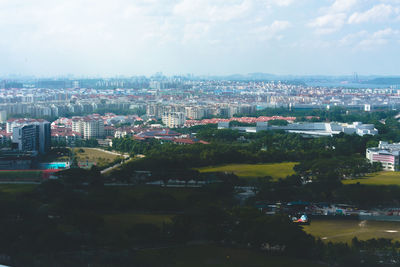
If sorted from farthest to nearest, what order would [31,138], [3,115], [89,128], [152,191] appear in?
1. [3,115]
2. [89,128]
3. [31,138]
4. [152,191]

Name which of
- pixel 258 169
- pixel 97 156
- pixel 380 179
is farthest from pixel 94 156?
pixel 380 179

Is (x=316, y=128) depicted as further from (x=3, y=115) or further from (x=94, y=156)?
(x=3, y=115)

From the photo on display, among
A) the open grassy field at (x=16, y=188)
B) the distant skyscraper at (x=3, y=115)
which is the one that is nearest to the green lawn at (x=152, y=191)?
the open grassy field at (x=16, y=188)

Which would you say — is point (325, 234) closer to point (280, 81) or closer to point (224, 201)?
point (224, 201)

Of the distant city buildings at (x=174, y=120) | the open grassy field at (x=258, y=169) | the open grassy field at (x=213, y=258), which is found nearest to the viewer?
the open grassy field at (x=213, y=258)

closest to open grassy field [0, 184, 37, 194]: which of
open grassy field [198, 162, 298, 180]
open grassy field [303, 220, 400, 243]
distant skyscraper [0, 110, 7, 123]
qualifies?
open grassy field [198, 162, 298, 180]

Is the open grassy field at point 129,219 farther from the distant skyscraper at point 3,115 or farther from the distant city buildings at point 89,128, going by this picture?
the distant skyscraper at point 3,115
